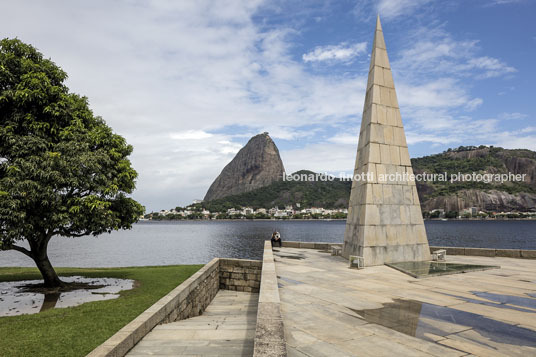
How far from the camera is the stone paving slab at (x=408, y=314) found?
5.26 m

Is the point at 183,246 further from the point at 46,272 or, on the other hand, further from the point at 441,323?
the point at 441,323

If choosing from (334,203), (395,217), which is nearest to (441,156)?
(334,203)

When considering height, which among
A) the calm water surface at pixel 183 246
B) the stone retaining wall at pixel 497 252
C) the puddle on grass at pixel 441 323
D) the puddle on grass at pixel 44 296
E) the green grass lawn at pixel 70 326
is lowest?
the calm water surface at pixel 183 246

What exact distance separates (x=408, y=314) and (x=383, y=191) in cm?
866

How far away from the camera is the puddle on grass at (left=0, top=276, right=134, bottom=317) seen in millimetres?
12656

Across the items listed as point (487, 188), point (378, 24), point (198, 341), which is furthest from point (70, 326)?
point (487, 188)

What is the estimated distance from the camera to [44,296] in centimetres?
1453

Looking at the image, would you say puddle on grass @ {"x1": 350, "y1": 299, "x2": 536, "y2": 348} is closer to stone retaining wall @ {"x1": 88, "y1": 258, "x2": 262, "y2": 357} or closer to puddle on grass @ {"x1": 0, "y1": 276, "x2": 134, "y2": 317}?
stone retaining wall @ {"x1": 88, "y1": 258, "x2": 262, "y2": 357}

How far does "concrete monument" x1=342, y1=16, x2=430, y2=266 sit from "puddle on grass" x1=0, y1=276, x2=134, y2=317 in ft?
38.7

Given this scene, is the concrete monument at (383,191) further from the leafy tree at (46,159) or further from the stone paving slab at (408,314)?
the leafy tree at (46,159)

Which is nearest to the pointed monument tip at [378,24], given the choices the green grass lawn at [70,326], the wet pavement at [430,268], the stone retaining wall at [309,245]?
the wet pavement at [430,268]

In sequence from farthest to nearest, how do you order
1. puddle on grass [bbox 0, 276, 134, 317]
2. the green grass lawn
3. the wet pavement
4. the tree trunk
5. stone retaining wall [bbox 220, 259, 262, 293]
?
1. stone retaining wall [bbox 220, 259, 262, 293]
2. the tree trunk
3. puddle on grass [bbox 0, 276, 134, 317]
4. the wet pavement
5. the green grass lawn

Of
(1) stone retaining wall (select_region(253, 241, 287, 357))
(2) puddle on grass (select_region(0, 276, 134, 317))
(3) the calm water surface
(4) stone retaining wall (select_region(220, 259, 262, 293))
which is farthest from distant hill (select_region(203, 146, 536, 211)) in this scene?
(1) stone retaining wall (select_region(253, 241, 287, 357))

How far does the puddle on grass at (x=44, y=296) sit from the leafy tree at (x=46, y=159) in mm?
1596
